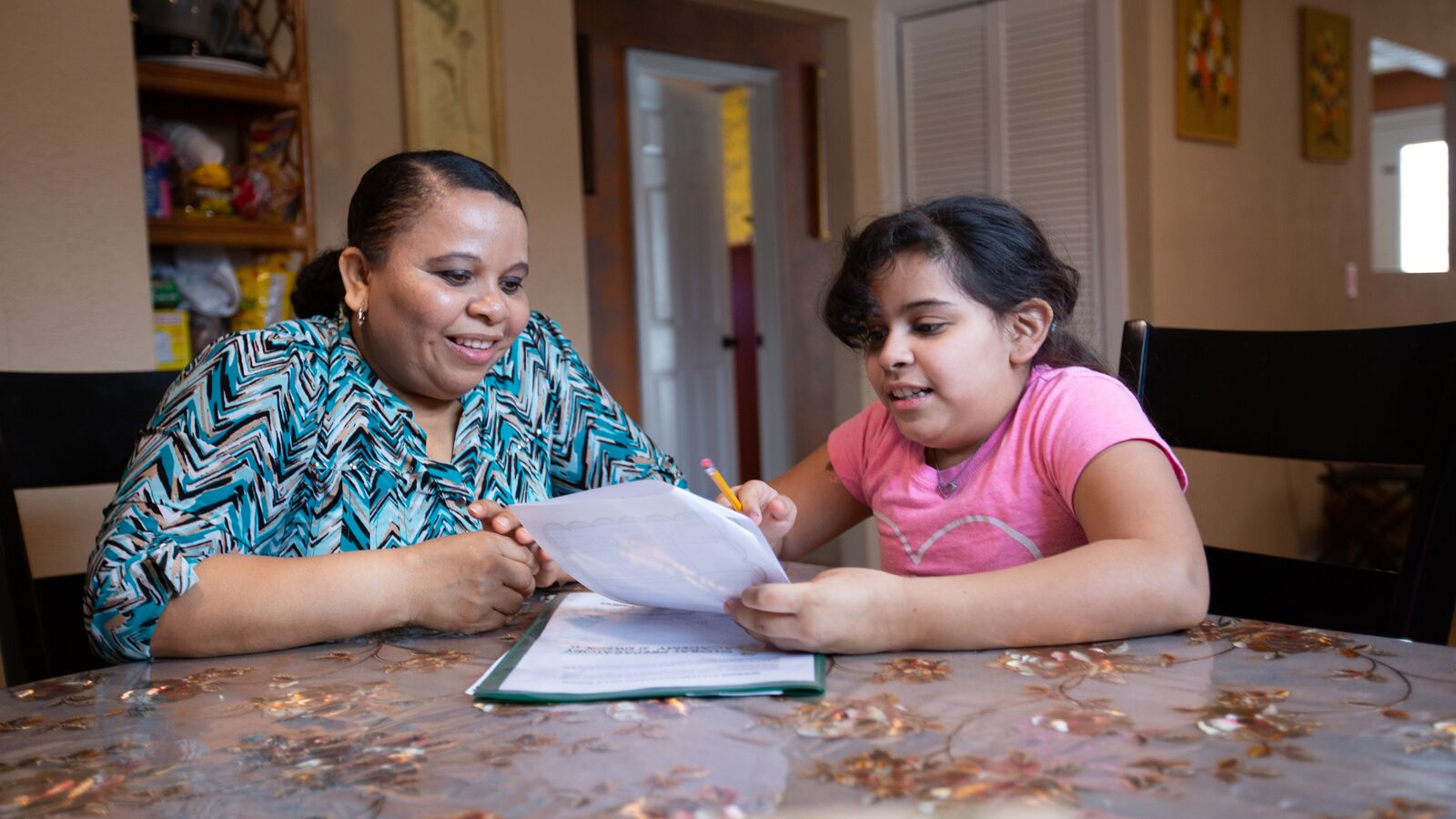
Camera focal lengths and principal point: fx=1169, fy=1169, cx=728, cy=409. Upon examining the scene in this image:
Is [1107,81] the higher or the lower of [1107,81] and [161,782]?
the higher

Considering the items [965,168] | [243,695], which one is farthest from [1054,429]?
[965,168]

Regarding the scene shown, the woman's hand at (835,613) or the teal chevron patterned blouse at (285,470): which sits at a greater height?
the teal chevron patterned blouse at (285,470)

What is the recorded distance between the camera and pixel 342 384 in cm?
133

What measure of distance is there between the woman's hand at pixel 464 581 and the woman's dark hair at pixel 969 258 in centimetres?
44

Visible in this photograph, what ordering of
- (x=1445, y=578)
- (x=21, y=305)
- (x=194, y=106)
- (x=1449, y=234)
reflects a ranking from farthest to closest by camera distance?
(x=1449, y=234) < (x=194, y=106) < (x=21, y=305) < (x=1445, y=578)

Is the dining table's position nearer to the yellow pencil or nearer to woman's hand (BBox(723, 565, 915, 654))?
woman's hand (BBox(723, 565, 915, 654))

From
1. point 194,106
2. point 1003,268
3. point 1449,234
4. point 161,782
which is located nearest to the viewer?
point 161,782

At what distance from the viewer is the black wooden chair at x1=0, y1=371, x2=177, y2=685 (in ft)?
4.44

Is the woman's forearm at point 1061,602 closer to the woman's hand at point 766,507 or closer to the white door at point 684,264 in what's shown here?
the woman's hand at point 766,507

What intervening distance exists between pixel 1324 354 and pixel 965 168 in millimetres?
3312

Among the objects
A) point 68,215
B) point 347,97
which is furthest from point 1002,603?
point 347,97

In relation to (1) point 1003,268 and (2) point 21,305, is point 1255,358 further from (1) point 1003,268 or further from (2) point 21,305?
(2) point 21,305

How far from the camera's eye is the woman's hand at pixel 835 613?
2.96ft

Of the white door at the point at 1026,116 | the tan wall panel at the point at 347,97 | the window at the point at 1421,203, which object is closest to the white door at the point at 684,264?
the white door at the point at 1026,116
